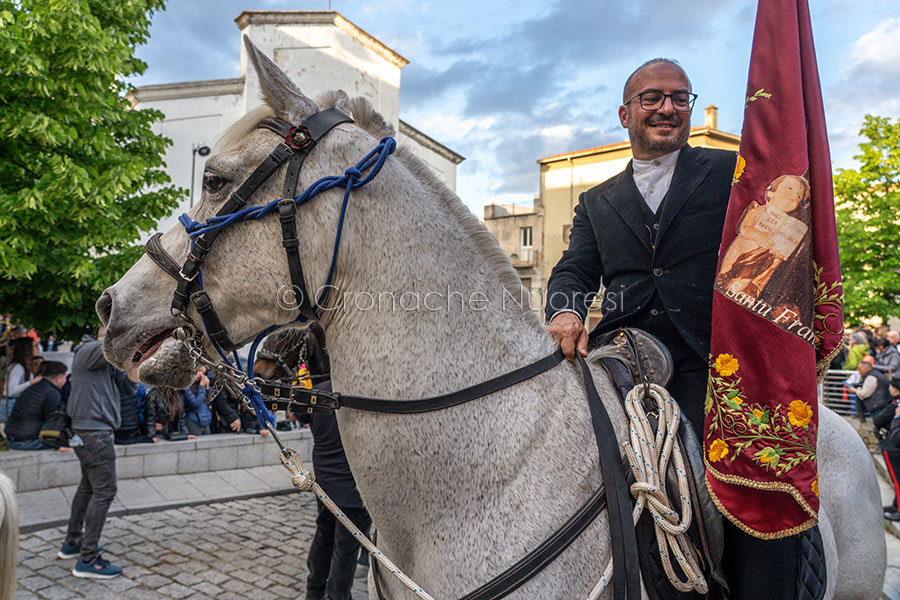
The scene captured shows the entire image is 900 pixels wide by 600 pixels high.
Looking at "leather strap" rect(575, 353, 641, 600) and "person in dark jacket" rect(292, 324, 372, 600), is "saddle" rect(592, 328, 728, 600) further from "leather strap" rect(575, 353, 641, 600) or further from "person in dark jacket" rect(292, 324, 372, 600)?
"person in dark jacket" rect(292, 324, 372, 600)

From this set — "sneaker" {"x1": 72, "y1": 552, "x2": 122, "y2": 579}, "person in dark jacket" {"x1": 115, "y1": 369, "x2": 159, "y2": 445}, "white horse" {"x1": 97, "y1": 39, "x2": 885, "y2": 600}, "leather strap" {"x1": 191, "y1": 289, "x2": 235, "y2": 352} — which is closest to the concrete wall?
"person in dark jacket" {"x1": 115, "y1": 369, "x2": 159, "y2": 445}

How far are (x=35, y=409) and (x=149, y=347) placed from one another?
800cm

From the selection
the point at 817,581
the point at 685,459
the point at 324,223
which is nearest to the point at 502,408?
the point at 685,459

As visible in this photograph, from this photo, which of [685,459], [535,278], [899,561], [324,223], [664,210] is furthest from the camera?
[535,278]

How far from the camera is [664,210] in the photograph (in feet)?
7.59

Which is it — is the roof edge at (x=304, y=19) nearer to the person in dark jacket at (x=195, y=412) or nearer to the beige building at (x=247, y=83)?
the beige building at (x=247, y=83)

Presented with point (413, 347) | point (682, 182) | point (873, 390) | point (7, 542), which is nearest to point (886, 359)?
point (873, 390)

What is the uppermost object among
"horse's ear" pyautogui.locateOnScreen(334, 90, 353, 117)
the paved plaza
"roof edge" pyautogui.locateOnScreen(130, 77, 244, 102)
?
"roof edge" pyautogui.locateOnScreen(130, 77, 244, 102)

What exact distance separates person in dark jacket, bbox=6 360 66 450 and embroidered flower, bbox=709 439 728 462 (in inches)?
345

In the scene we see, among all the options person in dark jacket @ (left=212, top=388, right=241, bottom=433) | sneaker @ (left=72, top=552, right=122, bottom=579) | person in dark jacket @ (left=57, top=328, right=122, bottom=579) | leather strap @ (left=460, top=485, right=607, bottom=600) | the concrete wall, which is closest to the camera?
leather strap @ (left=460, top=485, right=607, bottom=600)

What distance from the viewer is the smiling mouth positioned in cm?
188

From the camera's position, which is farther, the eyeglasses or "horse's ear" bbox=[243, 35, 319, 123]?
the eyeglasses

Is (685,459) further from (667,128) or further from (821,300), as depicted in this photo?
(667,128)

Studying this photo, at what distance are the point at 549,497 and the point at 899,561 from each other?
639 centimetres
